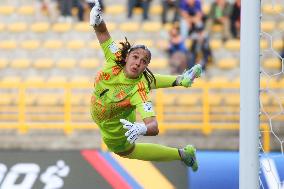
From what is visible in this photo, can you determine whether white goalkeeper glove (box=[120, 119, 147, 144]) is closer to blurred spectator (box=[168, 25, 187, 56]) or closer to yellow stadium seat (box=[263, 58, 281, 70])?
blurred spectator (box=[168, 25, 187, 56])

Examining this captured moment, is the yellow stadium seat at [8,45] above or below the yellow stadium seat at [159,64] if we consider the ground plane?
above

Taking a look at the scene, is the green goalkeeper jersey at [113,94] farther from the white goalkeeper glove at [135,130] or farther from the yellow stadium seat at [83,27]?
the yellow stadium seat at [83,27]

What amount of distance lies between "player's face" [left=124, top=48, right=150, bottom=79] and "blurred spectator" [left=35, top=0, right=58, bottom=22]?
9228mm

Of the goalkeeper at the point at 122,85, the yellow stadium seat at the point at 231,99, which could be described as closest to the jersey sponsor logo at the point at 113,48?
the goalkeeper at the point at 122,85

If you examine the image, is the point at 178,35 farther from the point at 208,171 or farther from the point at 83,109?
the point at 208,171

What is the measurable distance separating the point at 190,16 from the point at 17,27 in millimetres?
3384

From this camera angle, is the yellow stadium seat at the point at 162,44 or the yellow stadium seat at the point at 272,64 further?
the yellow stadium seat at the point at 162,44

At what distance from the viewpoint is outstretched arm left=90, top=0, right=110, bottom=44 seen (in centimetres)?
510

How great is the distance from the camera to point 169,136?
1132 centimetres

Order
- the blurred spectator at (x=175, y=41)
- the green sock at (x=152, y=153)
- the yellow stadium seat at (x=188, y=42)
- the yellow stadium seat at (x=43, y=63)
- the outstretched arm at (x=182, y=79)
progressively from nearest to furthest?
the outstretched arm at (x=182, y=79), the green sock at (x=152, y=153), the blurred spectator at (x=175, y=41), the yellow stadium seat at (x=188, y=42), the yellow stadium seat at (x=43, y=63)

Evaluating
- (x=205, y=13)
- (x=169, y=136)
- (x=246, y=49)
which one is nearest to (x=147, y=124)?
(x=246, y=49)

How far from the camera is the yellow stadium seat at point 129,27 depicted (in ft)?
44.9

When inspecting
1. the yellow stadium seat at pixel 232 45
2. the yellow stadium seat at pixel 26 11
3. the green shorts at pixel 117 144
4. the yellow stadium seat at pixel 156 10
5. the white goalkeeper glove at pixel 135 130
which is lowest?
the green shorts at pixel 117 144

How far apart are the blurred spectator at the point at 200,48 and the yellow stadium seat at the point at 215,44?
0.43m
